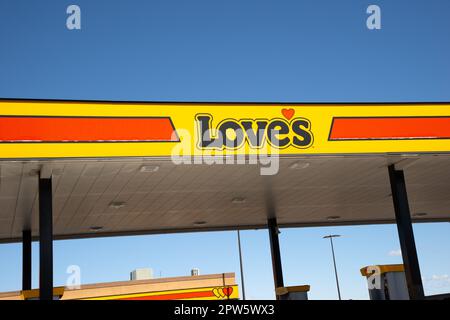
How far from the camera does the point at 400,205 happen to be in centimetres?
1523

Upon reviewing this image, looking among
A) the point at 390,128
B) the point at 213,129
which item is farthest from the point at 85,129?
the point at 390,128

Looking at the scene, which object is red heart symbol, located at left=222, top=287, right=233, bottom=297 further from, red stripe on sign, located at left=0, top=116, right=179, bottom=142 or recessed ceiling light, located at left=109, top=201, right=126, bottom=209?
red stripe on sign, located at left=0, top=116, right=179, bottom=142

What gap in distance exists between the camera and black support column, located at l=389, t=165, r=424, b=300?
1445cm

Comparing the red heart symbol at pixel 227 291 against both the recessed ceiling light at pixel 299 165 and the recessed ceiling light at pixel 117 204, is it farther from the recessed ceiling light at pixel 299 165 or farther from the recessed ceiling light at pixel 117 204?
the recessed ceiling light at pixel 299 165

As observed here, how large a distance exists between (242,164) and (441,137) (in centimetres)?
542

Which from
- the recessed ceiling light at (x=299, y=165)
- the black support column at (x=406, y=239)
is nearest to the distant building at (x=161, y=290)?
the recessed ceiling light at (x=299, y=165)

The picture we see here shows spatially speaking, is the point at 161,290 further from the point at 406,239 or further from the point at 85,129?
the point at 85,129

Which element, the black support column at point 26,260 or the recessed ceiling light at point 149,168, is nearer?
the recessed ceiling light at point 149,168

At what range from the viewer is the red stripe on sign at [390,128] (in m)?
14.6

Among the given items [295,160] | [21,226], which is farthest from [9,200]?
[295,160]

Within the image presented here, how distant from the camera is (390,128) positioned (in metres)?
→ 14.9

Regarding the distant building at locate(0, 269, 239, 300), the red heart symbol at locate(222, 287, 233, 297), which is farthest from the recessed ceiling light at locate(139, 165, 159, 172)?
the red heart symbol at locate(222, 287, 233, 297)

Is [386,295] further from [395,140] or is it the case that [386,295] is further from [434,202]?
[434,202]

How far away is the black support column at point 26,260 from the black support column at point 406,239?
41.6 feet
